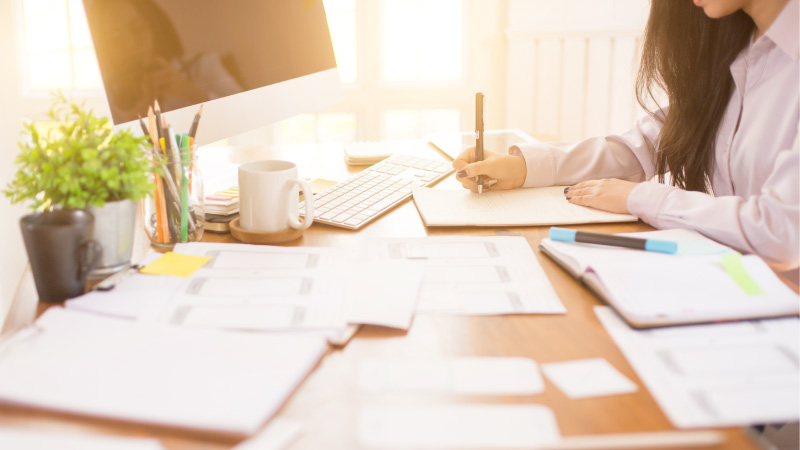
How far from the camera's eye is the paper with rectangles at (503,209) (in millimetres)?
975

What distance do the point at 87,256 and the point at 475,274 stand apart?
0.42m

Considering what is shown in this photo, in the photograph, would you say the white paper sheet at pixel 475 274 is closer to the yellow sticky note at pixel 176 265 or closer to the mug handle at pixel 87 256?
the yellow sticky note at pixel 176 265

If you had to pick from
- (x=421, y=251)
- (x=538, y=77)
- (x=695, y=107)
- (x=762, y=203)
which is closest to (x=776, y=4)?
(x=695, y=107)

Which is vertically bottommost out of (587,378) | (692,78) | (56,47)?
(587,378)

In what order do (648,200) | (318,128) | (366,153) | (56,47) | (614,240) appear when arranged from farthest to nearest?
1. (318,128)
2. (56,47)
3. (366,153)
4. (648,200)
5. (614,240)

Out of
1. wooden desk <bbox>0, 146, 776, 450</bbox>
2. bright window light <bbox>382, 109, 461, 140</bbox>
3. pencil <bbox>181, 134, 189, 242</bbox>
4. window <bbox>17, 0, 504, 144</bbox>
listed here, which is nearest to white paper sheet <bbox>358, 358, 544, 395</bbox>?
wooden desk <bbox>0, 146, 776, 450</bbox>

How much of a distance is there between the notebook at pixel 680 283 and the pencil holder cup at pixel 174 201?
47cm

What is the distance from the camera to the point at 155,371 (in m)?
0.54

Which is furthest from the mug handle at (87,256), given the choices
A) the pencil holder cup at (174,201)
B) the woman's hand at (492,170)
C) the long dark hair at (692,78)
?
the long dark hair at (692,78)

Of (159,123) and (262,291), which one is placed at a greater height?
(159,123)

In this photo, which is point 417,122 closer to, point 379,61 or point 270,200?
point 379,61

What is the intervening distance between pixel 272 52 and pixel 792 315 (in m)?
0.90

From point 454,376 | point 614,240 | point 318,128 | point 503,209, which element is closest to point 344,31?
point 318,128

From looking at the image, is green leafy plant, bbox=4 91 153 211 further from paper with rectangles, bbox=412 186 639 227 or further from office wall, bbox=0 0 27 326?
office wall, bbox=0 0 27 326
